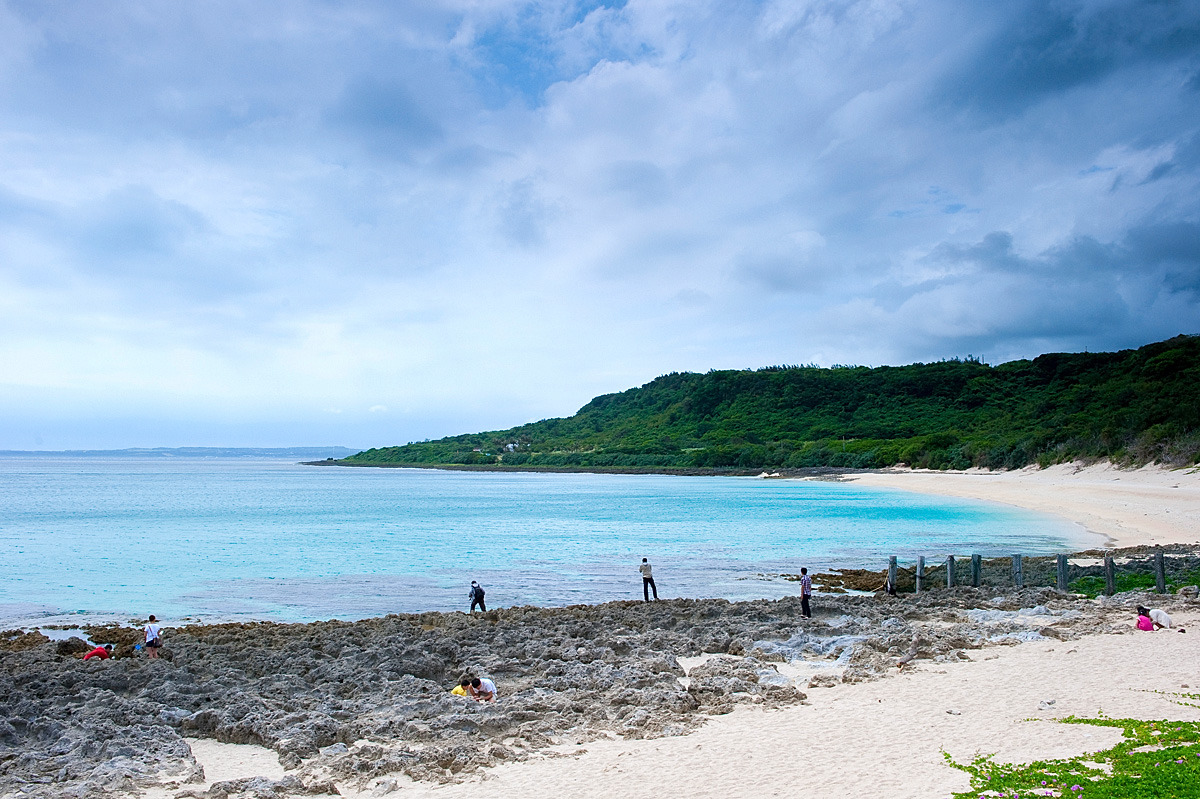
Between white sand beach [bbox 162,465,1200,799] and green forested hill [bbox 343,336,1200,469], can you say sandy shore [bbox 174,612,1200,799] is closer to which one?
white sand beach [bbox 162,465,1200,799]

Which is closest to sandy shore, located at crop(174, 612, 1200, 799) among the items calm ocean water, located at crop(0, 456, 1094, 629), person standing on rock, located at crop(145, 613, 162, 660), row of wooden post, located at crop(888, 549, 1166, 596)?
person standing on rock, located at crop(145, 613, 162, 660)

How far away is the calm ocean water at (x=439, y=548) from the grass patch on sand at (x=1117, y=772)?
14.5 m

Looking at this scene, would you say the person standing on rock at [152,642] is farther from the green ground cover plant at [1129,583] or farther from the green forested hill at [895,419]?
the green forested hill at [895,419]

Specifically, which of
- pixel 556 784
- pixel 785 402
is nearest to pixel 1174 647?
pixel 556 784

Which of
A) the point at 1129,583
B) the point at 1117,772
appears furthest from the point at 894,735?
the point at 1129,583

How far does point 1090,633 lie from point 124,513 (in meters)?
64.4

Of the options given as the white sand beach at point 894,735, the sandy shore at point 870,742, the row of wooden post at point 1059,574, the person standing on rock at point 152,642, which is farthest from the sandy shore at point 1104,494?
the person standing on rock at point 152,642

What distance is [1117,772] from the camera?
703cm

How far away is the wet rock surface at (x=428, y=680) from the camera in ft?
29.5

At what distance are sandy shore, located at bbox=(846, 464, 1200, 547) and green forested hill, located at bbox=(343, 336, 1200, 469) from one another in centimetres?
190

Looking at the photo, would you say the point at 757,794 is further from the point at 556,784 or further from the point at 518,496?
the point at 518,496

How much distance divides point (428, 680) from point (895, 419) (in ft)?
402

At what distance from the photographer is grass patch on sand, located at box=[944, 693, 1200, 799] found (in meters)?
6.55

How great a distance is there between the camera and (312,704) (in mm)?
11023
